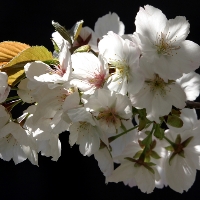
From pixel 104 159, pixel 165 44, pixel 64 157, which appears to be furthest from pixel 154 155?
pixel 64 157

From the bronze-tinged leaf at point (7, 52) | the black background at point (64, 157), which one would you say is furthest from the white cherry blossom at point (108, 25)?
the black background at point (64, 157)

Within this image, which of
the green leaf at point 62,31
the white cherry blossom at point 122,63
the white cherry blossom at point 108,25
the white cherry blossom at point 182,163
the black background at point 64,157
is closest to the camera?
the white cherry blossom at point 122,63

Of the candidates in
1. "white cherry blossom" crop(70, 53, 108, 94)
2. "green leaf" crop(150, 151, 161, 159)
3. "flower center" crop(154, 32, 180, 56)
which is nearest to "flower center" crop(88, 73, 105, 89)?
"white cherry blossom" crop(70, 53, 108, 94)

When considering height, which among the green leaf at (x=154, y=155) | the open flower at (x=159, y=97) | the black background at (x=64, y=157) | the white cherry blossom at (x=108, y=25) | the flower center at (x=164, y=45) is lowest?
the black background at (x=64, y=157)

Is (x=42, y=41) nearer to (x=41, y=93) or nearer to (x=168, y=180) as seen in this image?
(x=168, y=180)

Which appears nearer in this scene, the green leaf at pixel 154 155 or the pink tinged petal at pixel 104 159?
the pink tinged petal at pixel 104 159

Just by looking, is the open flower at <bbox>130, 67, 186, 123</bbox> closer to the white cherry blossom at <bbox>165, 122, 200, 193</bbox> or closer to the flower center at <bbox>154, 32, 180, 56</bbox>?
the flower center at <bbox>154, 32, 180, 56</bbox>

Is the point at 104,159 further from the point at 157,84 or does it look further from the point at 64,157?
the point at 64,157

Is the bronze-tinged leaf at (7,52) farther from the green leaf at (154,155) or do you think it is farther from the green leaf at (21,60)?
the green leaf at (154,155)
